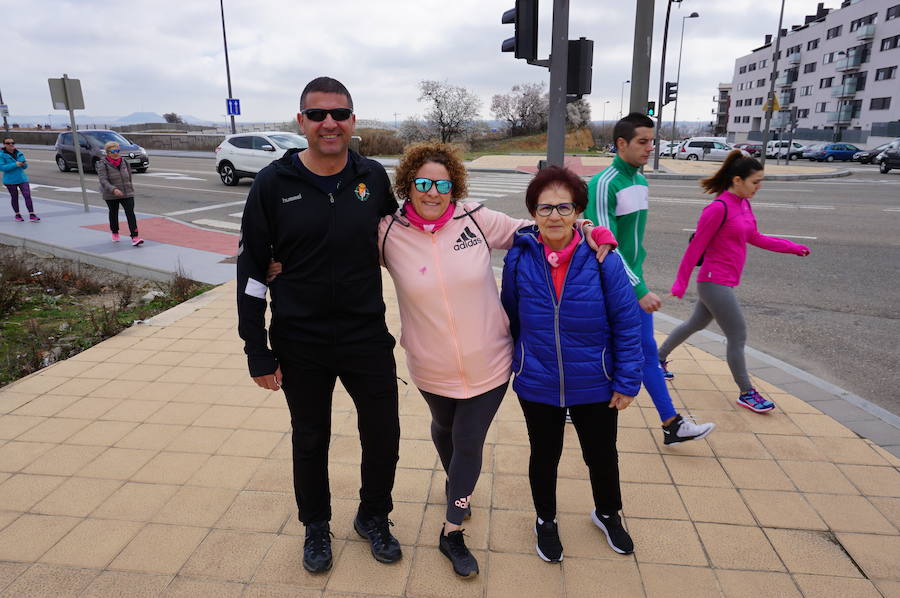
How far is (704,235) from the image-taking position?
3.93 meters

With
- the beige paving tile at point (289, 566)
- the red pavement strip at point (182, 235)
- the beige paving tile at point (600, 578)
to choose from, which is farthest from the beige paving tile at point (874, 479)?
the red pavement strip at point (182, 235)

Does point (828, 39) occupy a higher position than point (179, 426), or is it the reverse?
point (828, 39)

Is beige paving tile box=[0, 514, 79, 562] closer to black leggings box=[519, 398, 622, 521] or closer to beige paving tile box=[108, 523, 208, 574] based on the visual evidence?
beige paving tile box=[108, 523, 208, 574]

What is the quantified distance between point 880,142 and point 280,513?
5851 centimetres

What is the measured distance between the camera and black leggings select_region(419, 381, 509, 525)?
8.41 feet

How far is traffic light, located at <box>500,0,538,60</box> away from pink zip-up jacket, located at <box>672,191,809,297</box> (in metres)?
2.35

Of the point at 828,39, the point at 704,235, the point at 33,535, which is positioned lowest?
the point at 33,535

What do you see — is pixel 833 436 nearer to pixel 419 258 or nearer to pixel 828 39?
pixel 419 258

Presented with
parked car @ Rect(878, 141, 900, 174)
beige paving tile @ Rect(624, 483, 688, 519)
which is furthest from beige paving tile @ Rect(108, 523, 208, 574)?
parked car @ Rect(878, 141, 900, 174)

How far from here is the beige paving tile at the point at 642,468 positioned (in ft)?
11.0

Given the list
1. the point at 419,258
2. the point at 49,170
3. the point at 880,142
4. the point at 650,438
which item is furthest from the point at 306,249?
the point at 880,142

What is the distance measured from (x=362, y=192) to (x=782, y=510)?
269cm

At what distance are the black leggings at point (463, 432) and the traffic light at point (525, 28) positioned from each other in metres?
3.79

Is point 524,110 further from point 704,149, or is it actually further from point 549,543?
point 549,543
